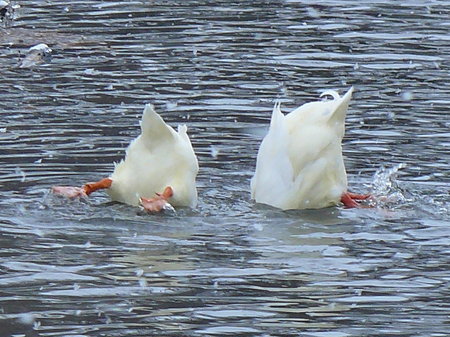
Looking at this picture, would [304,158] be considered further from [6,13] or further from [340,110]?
[6,13]

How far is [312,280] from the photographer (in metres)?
7.60

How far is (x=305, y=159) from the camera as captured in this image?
364 inches

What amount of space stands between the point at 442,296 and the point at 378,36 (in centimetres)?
1013

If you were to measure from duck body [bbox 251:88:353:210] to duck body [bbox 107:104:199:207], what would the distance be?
51 cm

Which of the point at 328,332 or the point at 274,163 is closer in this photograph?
the point at 328,332

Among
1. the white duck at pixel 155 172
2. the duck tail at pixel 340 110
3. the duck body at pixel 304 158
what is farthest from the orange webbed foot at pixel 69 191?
the duck tail at pixel 340 110

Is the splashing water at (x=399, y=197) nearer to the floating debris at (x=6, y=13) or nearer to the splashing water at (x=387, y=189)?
the splashing water at (x=387, y=189)

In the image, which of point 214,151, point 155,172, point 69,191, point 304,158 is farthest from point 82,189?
point 214,151

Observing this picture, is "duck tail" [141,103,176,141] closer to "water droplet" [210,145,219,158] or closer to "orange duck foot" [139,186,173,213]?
"orange duck foot" [139,186,173,213]

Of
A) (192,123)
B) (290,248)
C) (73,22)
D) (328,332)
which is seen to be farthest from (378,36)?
(328,332)

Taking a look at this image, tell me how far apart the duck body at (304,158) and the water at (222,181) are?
0.14 m

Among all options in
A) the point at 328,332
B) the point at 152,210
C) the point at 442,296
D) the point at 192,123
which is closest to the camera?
the point at 328,332

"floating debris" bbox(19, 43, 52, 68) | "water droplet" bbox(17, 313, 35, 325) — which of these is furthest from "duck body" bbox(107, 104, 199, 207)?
"floating debris" bbox(19, 43, 52, 68)

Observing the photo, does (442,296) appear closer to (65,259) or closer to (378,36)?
(65,259)
